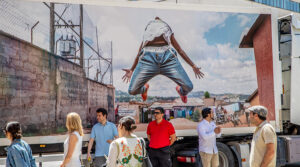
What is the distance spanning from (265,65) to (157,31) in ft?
8.51

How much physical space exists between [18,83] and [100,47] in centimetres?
154

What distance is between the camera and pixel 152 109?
6238mm

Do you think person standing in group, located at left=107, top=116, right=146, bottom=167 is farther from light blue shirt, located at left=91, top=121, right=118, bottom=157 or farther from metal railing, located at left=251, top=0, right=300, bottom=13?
metal railing, located at left=251, top=0, right=300, bottom=13

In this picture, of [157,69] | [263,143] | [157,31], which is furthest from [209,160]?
[157,31]

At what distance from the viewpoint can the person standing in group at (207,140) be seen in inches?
239

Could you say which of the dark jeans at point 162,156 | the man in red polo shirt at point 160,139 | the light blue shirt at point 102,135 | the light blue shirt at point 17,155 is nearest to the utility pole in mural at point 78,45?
the light blue shirt at point 102,135

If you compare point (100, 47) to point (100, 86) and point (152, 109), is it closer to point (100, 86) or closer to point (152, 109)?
point (100, 86)

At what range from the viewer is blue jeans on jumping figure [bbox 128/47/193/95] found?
242 inches

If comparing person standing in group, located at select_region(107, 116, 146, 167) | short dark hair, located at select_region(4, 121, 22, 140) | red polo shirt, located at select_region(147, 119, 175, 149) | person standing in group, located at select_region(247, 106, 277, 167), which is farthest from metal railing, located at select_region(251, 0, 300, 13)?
short dark hair, located at select_region(4, 121, 22, 140)

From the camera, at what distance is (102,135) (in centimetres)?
552

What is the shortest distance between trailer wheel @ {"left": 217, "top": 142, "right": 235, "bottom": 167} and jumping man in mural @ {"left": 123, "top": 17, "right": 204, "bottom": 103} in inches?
53.0

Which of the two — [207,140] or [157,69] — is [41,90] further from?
[207,140]

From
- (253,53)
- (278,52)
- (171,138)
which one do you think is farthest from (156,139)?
(278,52)

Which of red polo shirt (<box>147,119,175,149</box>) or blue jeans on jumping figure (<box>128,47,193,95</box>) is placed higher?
blue jeans on jumping figure (<box>128,47,193,95</box>)
